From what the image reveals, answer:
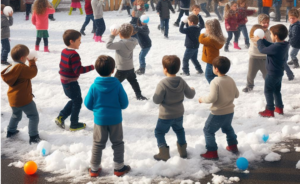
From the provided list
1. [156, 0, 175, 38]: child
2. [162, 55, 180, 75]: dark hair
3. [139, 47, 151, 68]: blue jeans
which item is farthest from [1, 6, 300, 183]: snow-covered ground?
[156, 0, 175, 38]: child

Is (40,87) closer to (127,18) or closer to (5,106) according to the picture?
(5,106)

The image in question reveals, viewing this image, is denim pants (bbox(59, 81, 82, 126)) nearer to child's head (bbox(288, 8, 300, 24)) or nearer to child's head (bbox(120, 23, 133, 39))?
child's head (bbox(120, 23, 133, 39))

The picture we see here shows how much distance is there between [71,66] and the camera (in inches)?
237

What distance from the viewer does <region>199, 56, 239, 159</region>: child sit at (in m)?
5.12

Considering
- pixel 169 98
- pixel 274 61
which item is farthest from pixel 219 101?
pixel 274 61

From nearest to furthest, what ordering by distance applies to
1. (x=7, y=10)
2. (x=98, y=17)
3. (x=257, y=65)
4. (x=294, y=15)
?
1. (x=257, y=65)
2. (x=294, y=15)
3. (x=7, y=10)
4. (x=98, y=17)

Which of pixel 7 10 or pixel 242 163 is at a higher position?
pixel 7 10

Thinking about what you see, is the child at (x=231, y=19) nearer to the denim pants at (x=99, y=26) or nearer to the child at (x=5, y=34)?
the denim pants at (x=99, y=26)

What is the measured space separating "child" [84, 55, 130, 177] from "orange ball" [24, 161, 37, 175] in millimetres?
733

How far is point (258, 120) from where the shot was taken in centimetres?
666

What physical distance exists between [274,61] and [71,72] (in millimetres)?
3410

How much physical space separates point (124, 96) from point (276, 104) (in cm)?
331

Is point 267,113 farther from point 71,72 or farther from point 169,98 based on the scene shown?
point 71,72

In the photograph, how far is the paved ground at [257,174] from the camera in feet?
15.6
